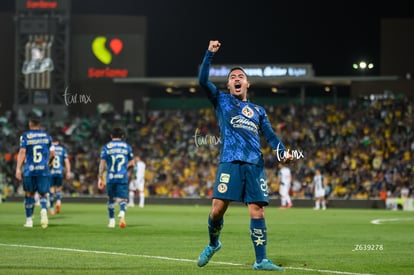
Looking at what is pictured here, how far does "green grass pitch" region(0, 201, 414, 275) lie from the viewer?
1305cm

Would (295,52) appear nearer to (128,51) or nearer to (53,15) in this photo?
(128,51)

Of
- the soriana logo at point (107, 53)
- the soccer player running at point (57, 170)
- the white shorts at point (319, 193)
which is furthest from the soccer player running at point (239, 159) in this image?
the soriana logo at point (107, 53)

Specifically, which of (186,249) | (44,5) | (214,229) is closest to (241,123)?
(214,229)

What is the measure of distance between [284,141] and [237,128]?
4143 centimetres

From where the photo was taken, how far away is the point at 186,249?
16750 millimetres

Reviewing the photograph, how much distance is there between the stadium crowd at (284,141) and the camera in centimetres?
4962

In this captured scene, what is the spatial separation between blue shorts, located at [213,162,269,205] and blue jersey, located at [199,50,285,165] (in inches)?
4.5

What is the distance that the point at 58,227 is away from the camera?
77.1 ft

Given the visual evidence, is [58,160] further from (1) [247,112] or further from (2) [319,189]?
(1) [247,112]

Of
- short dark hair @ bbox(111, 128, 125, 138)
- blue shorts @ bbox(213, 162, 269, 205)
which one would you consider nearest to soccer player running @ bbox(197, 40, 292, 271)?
blue shorts @ bbox(213, 162, 269, 205)

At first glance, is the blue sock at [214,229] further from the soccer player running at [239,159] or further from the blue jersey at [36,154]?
the blue jersey at [36,154]

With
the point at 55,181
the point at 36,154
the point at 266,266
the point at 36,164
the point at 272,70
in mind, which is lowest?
the point at 266,266

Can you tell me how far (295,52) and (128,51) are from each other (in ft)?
42.5

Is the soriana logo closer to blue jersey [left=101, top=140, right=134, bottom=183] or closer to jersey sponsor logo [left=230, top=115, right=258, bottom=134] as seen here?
blue jersey [left=101, top=140, right=134, bottom=183]
